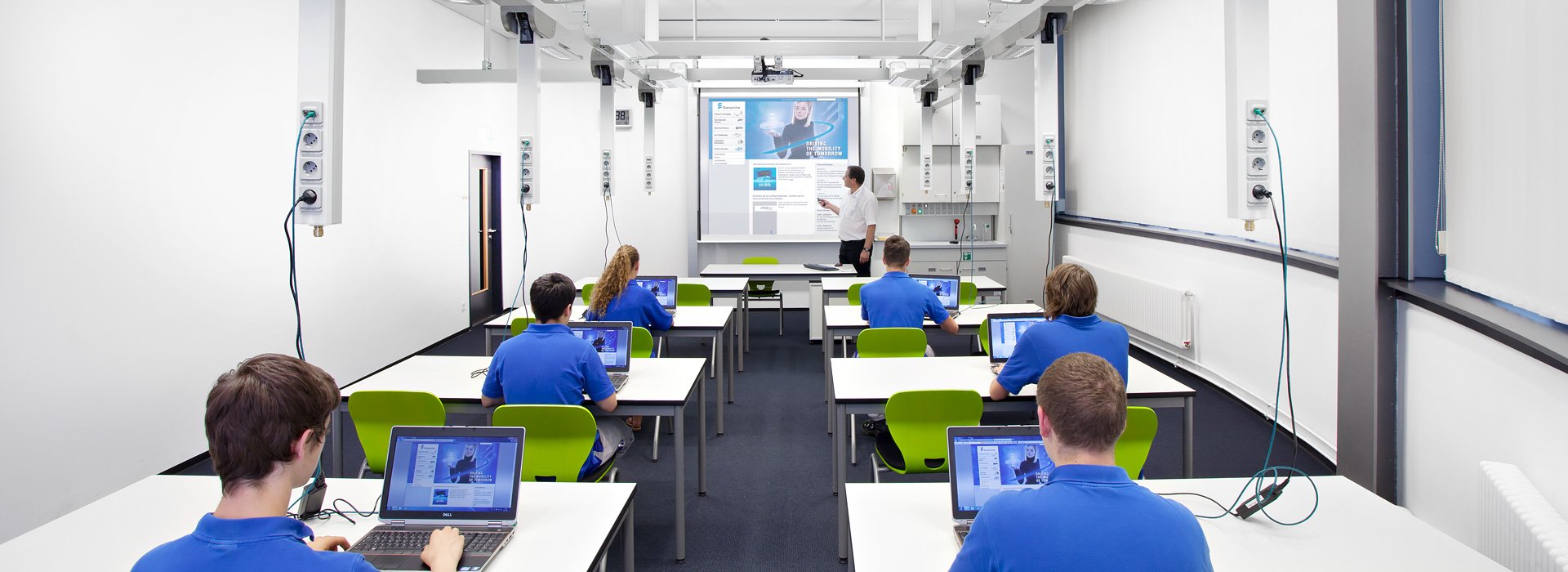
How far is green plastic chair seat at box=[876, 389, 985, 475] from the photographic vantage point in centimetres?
299

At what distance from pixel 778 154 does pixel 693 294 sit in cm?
393

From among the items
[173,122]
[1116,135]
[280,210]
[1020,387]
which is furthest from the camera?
[1116,135]

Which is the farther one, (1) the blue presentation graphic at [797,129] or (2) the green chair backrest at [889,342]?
(1) the blue presentation graphic at [797,129]

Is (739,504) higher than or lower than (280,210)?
lower

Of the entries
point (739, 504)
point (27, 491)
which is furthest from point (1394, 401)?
point (27, 491)

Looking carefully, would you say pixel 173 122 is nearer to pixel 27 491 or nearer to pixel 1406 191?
pixel 27 491

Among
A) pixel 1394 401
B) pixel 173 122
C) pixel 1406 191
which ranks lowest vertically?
pixel 1394 401

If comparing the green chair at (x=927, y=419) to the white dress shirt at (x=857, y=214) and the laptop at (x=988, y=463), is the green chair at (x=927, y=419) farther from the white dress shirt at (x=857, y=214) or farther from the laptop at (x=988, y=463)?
the white dress shirt at (x=857, y=214)

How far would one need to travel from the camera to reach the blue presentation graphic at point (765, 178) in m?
9.87

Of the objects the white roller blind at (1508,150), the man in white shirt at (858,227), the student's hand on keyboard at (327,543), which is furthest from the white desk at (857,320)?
the student's hand on keyboard at (327,543)

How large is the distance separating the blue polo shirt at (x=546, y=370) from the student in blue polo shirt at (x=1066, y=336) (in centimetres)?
156

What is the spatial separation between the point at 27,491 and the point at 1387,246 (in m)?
5.61

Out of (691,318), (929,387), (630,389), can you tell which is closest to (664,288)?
(691,318)

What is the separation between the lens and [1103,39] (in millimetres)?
8078
